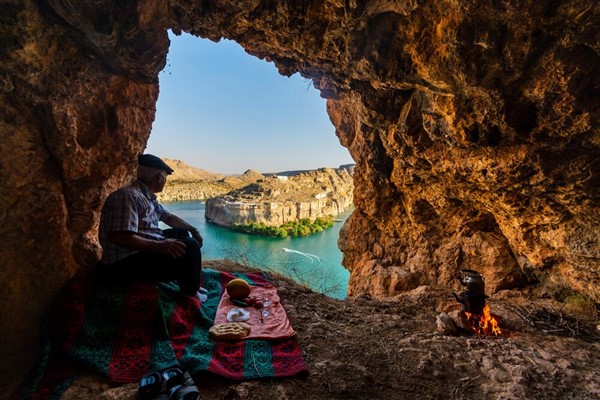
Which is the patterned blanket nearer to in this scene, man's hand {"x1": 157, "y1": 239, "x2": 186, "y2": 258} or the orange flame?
man's hand {"x1": 157, "y1": 239, "x2": 186, "y2": 258}

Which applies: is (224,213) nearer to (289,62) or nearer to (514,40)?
(289,62)

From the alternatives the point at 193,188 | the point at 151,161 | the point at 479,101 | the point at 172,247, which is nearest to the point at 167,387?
the point at 172,247

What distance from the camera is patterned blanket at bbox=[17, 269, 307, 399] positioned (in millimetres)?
2248

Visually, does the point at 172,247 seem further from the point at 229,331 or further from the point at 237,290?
the point at 237,290

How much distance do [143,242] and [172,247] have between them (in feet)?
0.93

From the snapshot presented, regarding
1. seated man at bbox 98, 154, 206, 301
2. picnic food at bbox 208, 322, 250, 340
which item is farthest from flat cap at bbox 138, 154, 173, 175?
picnic food at bbox 208, 322, 250, 340

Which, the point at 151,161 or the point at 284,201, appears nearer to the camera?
the point at 151,161

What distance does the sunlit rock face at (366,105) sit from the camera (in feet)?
8.34

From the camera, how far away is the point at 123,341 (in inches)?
101

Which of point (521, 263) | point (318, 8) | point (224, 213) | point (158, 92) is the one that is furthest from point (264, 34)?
point (224, 213)

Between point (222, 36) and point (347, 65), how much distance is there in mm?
2050

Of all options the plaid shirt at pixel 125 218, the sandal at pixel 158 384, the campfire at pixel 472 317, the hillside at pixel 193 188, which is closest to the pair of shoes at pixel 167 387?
the sandal at pixel 158 384

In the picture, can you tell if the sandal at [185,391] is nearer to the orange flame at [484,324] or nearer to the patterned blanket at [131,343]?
the patterned blanket at [131,343]

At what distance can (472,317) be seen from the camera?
3363mm
